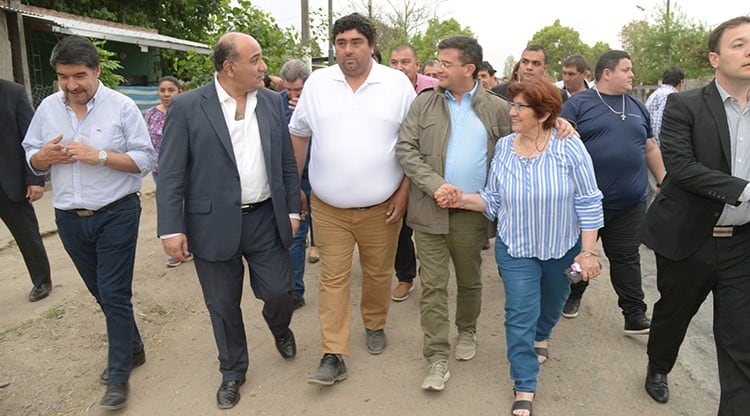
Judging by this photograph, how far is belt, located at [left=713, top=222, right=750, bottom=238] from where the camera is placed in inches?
112

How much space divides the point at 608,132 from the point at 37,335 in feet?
15.0

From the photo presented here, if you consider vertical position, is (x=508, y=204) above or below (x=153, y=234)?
above

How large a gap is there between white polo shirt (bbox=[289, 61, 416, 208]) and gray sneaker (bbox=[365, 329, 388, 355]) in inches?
40.7

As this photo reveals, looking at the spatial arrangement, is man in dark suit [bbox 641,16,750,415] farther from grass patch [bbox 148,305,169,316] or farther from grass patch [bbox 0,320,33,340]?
grass patch [bbox 0,320,33,340]

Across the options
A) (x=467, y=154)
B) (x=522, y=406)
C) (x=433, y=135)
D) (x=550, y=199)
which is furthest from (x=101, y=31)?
(x=522, y=406)

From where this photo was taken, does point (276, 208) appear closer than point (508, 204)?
No

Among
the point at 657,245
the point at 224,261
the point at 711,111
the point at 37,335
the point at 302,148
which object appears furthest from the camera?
the point at 37,335

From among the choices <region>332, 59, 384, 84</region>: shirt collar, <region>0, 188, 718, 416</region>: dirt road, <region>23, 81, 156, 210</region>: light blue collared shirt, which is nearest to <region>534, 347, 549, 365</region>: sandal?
<region>0, 188, 718, 416</region>: dirt road

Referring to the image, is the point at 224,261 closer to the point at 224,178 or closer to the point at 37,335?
the point at 224,178

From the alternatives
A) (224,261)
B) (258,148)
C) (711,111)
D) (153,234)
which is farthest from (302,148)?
(153,234)

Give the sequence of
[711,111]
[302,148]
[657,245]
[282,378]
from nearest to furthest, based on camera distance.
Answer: [711,111] → [657,245] → [282,378] → [302,148]

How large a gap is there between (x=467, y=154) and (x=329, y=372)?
5.24ft

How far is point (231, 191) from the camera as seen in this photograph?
3.22 m

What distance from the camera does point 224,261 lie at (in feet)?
10.8
